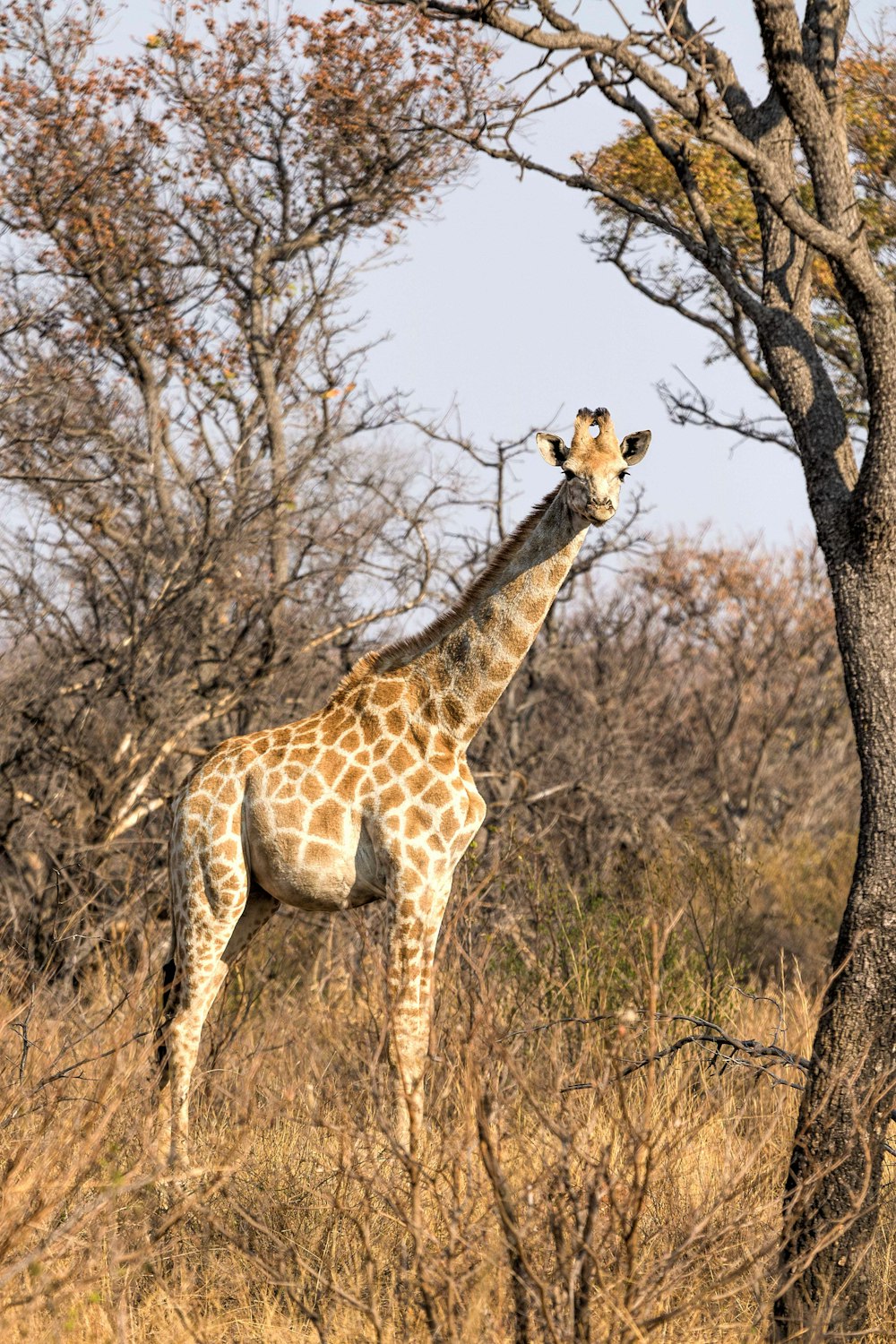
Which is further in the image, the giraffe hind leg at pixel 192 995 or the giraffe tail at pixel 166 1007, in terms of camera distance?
the giraffe tail at pixel 166 1007

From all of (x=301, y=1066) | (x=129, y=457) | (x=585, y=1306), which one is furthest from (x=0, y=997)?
(x=129, y=457)

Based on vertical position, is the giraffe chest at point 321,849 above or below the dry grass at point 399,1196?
above

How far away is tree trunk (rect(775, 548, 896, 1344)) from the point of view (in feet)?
13.5

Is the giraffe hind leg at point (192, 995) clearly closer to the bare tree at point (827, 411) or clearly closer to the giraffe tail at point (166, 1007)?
the giraffe tail at point (166, 1007)

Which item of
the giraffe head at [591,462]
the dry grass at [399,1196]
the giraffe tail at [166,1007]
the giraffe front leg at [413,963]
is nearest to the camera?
the dry grass at [399,1196]

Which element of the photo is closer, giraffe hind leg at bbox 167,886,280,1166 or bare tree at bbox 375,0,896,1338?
bare tree at bbox 375,0,896,1338

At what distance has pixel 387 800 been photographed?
559 centimetres

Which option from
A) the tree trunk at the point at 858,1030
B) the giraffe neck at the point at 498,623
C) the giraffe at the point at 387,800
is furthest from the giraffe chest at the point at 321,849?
the tree trunk at the point at 858,1030

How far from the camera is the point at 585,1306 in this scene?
3273 millimetres

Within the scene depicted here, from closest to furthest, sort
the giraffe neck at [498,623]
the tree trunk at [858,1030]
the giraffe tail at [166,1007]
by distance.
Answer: the tree trunk at [858,1030], the giraffe neck at [498,623], the giraffe tail at [166,1007]

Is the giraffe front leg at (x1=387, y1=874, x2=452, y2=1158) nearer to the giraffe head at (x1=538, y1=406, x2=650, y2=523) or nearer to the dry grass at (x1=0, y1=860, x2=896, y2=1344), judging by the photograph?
the dry grass at (x1=0, y1=860, x2=896, y2=1344)

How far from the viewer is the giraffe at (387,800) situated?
18.0 ft

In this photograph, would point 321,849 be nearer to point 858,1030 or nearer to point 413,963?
point 413,963

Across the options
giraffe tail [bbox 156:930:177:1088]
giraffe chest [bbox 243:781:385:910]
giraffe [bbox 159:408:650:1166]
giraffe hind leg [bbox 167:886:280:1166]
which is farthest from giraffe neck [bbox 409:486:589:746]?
giraffe tail [bbox 156:930:177:1088]
